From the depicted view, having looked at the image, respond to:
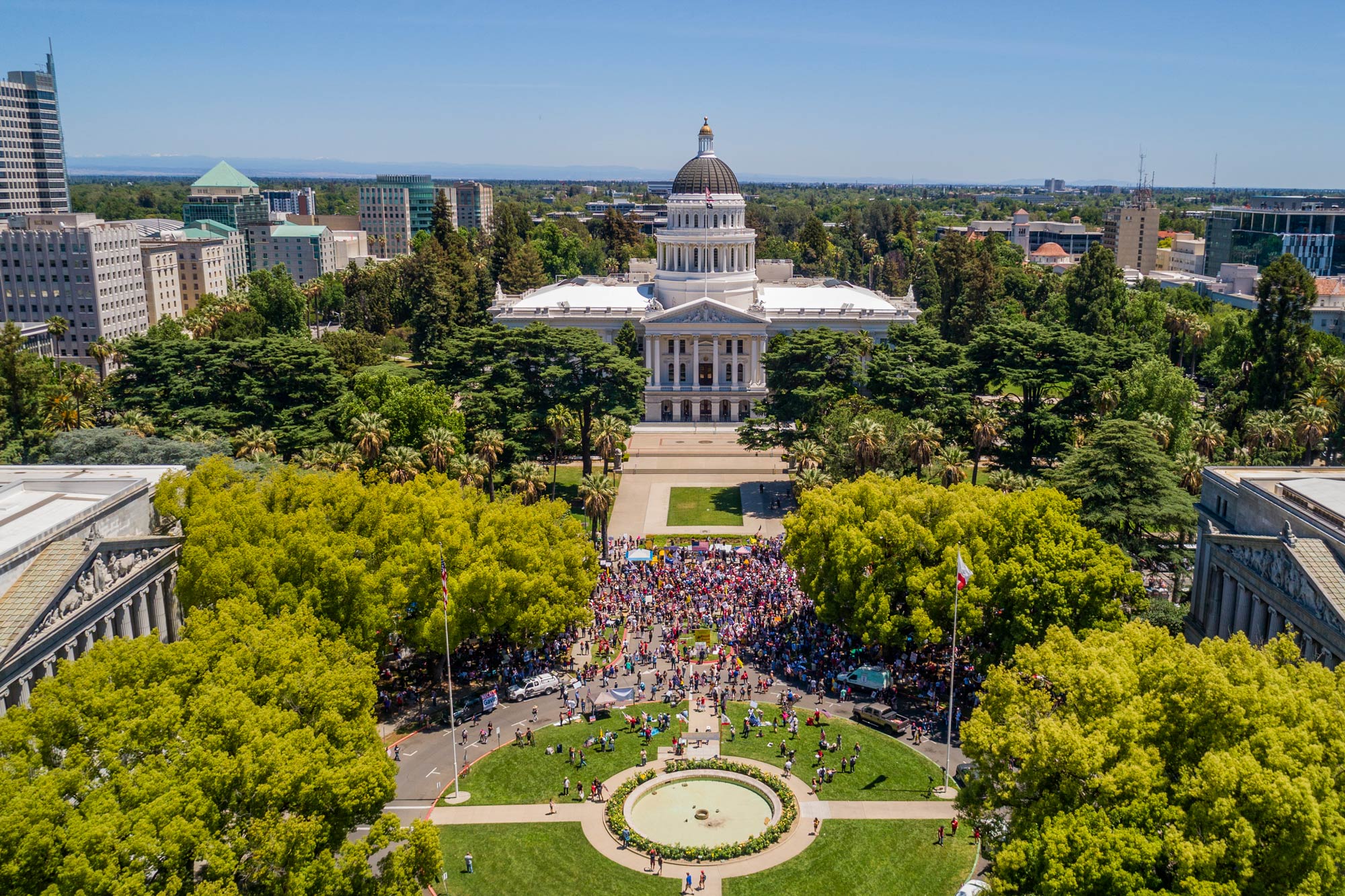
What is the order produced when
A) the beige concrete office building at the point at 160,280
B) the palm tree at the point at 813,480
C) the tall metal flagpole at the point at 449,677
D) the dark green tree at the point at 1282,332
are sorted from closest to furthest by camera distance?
1. the tall metal flagpole at the point at 449,677
2. the palm tree at the point at 813,480
3. the dark green tree at the point at 1282,332
4. the beige concrete office building at the point at 160,280

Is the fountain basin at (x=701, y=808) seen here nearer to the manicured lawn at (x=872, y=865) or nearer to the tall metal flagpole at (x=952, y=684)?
the manicured lawn at (x=872, y=865)

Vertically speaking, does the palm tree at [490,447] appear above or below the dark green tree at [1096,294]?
below

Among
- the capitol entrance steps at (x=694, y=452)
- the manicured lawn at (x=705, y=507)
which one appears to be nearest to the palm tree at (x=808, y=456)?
the manicured lawn at (x=705, y=507)

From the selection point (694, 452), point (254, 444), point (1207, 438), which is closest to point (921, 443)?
point (1207, 438)

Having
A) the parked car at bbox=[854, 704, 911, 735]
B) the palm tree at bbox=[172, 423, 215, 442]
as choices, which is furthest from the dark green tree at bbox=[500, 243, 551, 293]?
the parked car at bbox=[854, 704, 911, 735]

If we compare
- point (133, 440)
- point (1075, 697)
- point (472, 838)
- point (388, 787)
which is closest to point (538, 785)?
point (472, 838)

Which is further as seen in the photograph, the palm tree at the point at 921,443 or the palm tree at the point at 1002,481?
the palm tree at the point at 921,443

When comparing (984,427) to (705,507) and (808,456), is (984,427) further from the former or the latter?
(705,507)
